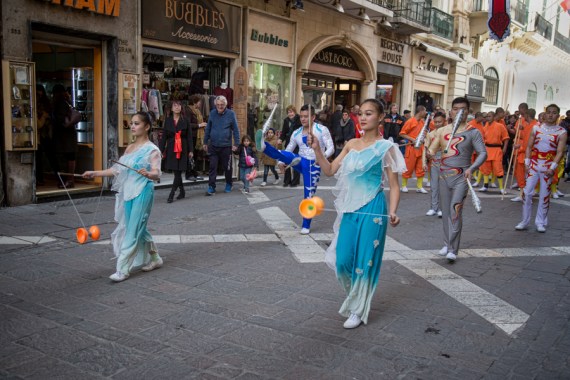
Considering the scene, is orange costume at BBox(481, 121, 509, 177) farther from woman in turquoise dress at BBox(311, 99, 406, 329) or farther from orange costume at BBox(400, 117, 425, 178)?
woman in turquoise dress at BBox(311, 99, 406, 329)

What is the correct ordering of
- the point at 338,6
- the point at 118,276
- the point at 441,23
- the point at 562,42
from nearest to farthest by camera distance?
the point at 118,276, the point at 338,6, the point at 441,23, the point at 562,42

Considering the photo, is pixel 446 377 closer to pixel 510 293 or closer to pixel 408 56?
pixel 510 293

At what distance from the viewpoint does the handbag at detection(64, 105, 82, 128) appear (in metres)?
9.89

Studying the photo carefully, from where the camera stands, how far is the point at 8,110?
8.50 metres

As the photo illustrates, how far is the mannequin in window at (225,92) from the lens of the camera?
42.4 ft

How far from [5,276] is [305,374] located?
136 inches

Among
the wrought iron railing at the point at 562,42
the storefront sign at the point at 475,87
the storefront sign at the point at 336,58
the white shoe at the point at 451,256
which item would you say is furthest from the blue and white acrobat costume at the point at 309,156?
the wrought iron railing at the point at 562,42

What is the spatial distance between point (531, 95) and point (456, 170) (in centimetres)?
3414

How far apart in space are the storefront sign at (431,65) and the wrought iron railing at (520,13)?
275 inches

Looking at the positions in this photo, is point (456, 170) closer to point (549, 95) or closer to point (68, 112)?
point (68, 112)

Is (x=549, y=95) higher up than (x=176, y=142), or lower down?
higher up

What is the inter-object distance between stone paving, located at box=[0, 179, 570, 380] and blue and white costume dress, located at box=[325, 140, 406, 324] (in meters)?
0.32

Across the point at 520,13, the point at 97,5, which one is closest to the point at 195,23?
the point at 97,5

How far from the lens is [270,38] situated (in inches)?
570
